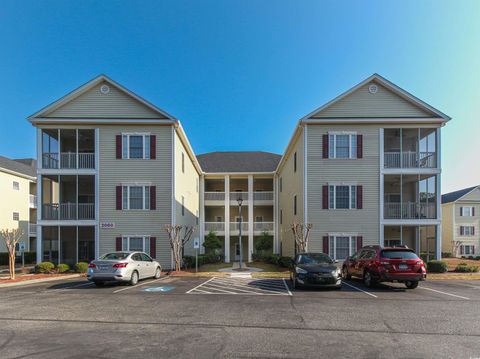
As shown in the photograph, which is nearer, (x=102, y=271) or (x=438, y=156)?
(x=102, y=271)

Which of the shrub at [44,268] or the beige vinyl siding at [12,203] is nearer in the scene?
the shrub at [44,268]

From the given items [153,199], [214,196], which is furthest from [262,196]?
[153,199]

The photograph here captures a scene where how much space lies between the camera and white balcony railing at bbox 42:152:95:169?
2120 centimetres

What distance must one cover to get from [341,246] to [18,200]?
107 feet

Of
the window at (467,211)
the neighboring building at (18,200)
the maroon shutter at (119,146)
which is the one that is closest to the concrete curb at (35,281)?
the maroon shutter at (119,146)

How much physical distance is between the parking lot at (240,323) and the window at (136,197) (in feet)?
28.0

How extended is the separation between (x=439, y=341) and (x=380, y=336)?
41.7 inches

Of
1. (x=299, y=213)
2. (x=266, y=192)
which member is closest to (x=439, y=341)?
(x=299, y=213)

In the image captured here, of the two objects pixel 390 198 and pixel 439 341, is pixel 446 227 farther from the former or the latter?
pixel 439 341

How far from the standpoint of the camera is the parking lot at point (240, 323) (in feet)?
19.6

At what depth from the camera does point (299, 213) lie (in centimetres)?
2188

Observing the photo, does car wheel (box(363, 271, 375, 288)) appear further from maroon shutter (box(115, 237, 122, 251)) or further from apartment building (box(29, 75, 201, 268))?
maroon shutter (box(115, 237, 122, 251))

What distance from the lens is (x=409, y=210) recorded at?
67.8 ft

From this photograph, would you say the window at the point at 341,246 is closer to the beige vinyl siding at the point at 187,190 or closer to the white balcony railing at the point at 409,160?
the white balcony railing at the point at 409,160
